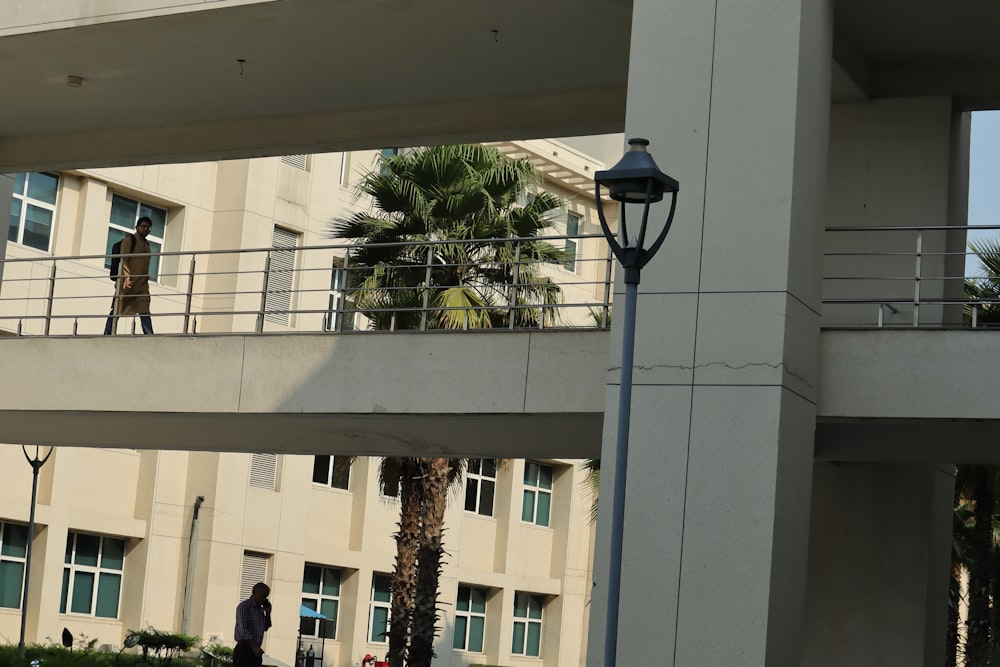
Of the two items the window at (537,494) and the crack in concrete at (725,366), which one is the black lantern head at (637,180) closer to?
the crack in concrete at (725,366)

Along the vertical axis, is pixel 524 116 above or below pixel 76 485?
above

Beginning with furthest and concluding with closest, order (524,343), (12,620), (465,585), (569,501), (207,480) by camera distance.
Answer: (569,501) < (465,585) < (207,480) < (12,620) < (524,343)

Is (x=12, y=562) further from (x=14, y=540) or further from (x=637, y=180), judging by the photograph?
(x=637, y=180)

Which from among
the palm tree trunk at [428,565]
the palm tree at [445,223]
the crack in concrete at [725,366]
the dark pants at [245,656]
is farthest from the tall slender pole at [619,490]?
the palm tree at [445,223]

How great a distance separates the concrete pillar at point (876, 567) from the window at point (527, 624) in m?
25.4

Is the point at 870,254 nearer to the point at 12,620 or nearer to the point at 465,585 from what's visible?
the point at 12,620

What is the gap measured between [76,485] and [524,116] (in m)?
15.6

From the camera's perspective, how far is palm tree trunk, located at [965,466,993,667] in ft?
82.0

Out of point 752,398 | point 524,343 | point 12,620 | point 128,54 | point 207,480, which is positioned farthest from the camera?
point 207,480

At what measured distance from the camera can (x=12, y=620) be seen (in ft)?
89.1

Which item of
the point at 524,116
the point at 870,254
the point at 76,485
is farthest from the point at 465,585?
the point at 870,254

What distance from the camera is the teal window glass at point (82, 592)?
28.0 metres

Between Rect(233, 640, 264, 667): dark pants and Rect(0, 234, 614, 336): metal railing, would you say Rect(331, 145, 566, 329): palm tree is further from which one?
Rect(233, 640, 264, 667): dark pants

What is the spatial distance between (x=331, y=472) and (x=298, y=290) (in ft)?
46.8
